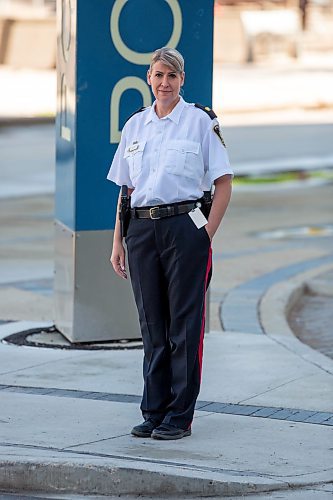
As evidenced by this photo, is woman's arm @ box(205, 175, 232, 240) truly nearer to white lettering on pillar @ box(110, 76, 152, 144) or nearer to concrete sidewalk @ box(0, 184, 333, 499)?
concrete sidewalk @ box(0, 184, 333, 499)

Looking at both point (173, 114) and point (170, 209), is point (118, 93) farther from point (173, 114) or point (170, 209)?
point (170, 209)

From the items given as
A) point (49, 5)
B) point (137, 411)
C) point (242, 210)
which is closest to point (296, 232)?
point (242, 210)

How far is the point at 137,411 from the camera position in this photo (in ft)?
21.9

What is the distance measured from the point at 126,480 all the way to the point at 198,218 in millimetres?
1323

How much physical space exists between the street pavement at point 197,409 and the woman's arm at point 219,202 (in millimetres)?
1063

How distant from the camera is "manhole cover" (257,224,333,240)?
13805 mm

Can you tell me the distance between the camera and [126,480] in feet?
18.0

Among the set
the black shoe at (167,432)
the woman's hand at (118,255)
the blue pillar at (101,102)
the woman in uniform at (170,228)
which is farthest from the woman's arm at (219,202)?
the blue pillar at (101,102)

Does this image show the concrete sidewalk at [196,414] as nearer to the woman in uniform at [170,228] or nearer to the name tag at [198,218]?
the woman in uniform at [170,228]

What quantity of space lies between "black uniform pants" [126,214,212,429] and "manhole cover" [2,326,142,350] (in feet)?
6.69

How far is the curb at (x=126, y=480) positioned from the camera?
5.45 metres

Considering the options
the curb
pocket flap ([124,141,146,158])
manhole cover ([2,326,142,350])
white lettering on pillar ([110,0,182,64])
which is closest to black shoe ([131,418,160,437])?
the curb

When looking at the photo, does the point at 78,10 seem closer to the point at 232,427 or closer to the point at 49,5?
the point at 232,427

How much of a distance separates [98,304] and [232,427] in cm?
218
